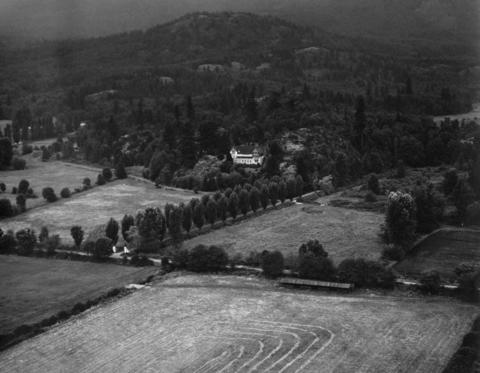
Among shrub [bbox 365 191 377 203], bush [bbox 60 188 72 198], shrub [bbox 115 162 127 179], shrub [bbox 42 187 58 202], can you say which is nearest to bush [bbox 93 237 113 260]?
shrub [bbox 42 187 58 202]

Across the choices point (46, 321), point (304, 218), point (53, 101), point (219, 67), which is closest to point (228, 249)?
point (304, 218)

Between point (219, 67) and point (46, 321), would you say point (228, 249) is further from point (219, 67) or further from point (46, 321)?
point (219, 67)

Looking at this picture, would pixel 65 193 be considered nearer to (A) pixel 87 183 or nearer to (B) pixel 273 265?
(A) pixel 87 183

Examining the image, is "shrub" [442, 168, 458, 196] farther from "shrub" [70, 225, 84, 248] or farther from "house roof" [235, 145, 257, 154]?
"shrub" [70, 225, 84, 248]

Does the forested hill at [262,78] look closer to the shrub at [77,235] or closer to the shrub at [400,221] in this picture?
the shrub at [400,221]

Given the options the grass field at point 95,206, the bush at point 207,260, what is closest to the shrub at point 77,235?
the grass field at point 95,206
